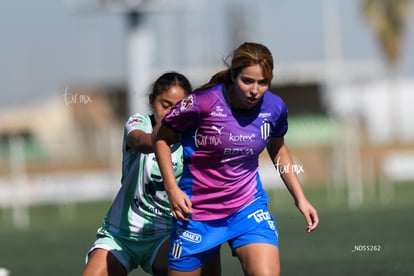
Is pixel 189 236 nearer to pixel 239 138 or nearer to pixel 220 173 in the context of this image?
pixel 220 173

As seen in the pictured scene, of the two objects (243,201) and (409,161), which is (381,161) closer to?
(409,161)

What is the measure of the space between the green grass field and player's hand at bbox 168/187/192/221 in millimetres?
4448

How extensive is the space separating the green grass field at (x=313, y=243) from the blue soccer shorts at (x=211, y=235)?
408cm

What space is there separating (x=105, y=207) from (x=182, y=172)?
24.3 meters

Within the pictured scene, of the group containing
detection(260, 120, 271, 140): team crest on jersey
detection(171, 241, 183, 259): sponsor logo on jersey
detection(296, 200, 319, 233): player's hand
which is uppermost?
detection(260, 120, 271, 140): team crest on jersey

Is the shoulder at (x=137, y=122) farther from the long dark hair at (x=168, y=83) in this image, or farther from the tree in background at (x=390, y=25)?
the tree in background at (x=390, y=25)

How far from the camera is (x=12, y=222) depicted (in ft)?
91.5

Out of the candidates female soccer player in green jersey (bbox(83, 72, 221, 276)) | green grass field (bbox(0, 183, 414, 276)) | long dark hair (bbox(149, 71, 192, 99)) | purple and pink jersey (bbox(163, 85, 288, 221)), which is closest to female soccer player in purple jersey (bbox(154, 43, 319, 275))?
purple and pink jersey (bbox(163, 85, 288, 221))

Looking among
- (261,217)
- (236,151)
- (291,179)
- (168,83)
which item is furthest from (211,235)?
→ (168,83)

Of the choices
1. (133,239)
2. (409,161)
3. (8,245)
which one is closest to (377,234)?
(8,245)

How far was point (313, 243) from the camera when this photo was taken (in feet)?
51.3

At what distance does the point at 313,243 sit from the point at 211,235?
8964mm

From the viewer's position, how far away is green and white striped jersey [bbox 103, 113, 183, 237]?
753 centimetres

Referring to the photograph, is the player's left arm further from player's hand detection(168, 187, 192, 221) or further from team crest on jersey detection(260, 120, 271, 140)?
player's hand detection(168, 187, 192, 221)
